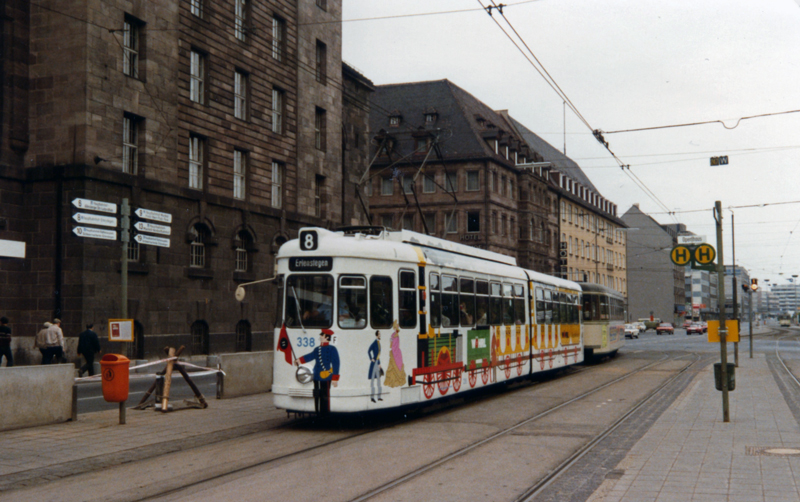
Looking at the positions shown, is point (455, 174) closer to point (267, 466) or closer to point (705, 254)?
point (705, 254)

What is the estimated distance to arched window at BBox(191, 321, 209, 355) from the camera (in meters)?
30.3

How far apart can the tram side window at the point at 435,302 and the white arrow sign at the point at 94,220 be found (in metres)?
10.7

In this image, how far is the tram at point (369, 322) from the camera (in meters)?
12.2

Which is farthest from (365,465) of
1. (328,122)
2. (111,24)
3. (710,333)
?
(328,122)

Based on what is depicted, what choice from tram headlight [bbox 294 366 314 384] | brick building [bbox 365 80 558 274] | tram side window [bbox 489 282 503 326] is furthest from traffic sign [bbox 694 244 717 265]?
brick building [bbox 365 80 558 274]

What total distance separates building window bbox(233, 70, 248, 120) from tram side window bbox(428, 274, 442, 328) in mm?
21303

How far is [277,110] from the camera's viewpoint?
120 ft

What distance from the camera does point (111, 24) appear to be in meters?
Answer: 26.5

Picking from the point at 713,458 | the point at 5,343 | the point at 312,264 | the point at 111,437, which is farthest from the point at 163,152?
the point at 713,458

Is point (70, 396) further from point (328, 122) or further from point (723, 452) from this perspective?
point (328, 122)

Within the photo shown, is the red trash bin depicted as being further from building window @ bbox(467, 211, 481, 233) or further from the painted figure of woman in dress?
building window @ bbox(467, 211, 481, 233)

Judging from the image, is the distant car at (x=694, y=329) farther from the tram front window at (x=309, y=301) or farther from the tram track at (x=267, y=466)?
the tram front window at (x=309, y=301)

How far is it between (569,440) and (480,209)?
171 ft

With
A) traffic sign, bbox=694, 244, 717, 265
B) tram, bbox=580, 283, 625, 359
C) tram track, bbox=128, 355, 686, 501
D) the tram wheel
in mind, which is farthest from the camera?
tram, bbox=580, 283, 625, 359
